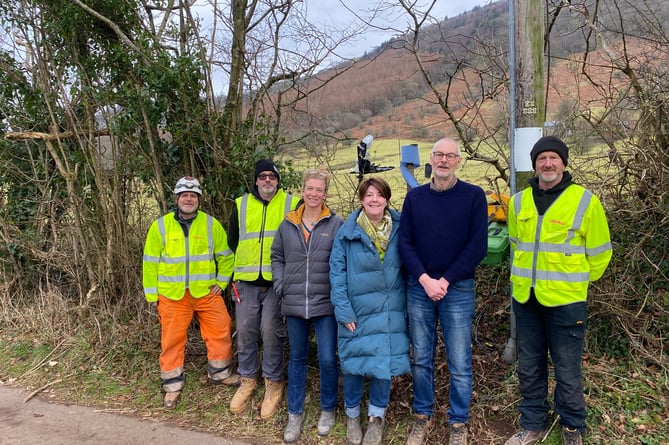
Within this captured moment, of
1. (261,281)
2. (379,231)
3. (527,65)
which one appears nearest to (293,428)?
(261,281)

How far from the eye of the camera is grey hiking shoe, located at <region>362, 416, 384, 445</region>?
3.53 m

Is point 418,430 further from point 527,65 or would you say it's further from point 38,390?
point 38,390

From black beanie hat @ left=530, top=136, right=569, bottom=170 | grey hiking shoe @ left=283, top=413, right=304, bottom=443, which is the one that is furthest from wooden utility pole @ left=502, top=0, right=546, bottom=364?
grey hiking shoe @ left=283, top=413, right=304, bottom=443

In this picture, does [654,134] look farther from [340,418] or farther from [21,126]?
[21,126]

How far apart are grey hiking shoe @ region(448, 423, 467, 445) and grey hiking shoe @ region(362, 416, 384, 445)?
0.51m

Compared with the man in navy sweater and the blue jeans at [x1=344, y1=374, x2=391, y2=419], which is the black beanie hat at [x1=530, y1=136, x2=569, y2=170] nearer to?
the man in navy sweater

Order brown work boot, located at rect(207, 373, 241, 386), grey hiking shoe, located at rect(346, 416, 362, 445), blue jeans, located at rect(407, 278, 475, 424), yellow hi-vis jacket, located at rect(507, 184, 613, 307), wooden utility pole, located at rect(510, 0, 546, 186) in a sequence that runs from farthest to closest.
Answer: brown work boot, located at rect(207, 373, 241, 386) < wooden utility pole, located at rect(510, 0, 546, 186) < grey hiking shoe, located at rect(346, 416, 362, 445) < blue jeans, located at rect(407, 278, 475, 424) < yellow hi-vis jacket, located at rect(507, 184, 613, 307)

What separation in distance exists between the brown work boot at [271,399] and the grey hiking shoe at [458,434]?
1.50m

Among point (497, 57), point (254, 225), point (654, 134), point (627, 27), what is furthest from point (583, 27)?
point (254, 225)

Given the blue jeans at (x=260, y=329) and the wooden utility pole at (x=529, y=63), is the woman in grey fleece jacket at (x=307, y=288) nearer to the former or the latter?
the blue jeans at (x=260, y=329)

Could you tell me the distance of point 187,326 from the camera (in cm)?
454

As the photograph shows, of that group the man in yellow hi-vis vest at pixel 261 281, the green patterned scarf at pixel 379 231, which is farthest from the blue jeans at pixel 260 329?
the green patterned scarf at pixel 379 231

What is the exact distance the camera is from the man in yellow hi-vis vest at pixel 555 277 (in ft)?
10.2

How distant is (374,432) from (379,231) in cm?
150
